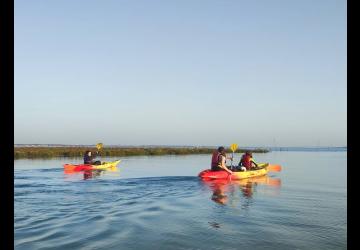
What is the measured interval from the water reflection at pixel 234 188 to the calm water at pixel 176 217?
2.2 inches

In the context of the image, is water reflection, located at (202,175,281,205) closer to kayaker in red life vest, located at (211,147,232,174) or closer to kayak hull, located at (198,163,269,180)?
kayak hull, located at (198,163,269,180)

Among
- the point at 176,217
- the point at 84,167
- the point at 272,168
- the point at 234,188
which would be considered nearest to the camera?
the point at 176,217

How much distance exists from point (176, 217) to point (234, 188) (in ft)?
30.1

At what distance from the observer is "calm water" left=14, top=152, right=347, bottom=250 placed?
10039 mm

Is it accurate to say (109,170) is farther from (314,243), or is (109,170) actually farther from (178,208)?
(314,243)

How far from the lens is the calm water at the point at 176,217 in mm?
10039

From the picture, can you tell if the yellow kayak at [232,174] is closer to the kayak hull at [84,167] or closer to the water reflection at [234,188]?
the water reflection at [234,188]

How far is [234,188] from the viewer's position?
2200 centimetres

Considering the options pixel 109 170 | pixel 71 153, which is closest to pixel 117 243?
pixel 109 170

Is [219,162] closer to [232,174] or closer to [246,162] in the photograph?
[232,174]

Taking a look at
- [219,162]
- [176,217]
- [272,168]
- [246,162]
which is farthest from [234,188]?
[272,168]

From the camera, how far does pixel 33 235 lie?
1029 centimetres
